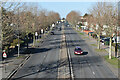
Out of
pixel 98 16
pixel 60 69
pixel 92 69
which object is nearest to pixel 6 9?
pixel 60 69

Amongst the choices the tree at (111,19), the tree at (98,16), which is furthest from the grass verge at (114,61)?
the tree at (98,16)

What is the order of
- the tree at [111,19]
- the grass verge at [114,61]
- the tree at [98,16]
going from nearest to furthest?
the grass verge at [114,61] < the tree at [111,19] < the tree at [98,16]

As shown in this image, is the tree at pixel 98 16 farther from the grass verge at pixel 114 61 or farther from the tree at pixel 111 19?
the grass verge at pixel 114 61

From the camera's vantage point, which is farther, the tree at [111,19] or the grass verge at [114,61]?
the tree at [111,19]

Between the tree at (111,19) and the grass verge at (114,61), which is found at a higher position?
the tree at (111,19)

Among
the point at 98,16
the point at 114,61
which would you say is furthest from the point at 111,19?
the point at 98,16

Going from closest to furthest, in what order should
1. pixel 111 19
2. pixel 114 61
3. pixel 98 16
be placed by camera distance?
pixel 114 61
pixel 111 19
pixel 98 16

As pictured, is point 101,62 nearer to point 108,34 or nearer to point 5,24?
point 108,34

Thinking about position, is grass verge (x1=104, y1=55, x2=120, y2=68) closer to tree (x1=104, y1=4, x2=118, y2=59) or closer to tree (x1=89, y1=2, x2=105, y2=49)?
tree (x1=104, y1=4, x2=118, y2=59)

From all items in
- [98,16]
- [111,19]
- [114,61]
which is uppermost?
[98,16]

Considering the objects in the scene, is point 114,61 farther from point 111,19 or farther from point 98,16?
point 98,16

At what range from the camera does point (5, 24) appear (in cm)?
1612

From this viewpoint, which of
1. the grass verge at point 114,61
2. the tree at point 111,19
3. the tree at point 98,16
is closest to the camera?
the grass verge at point 114,61

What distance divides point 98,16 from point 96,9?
2.18 meters
